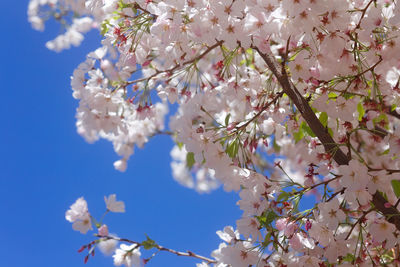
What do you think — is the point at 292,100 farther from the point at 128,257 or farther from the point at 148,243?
the point at 128,257

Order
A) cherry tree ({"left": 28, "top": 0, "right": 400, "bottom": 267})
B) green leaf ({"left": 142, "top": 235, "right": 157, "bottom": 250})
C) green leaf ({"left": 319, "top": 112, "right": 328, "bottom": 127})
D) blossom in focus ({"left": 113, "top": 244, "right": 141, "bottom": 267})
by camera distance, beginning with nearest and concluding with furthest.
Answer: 1. cherry tree ({"left": 28, "top": 0, "right": 400, "bottom": 267})
2. green leaf ({"left": 319, "top": 112, "right": 328, "bottom": 127})
3. green leaf ({"left": 142, "top": 235, "right": 157, "bottom": 250})
4. blossom in focus ({"left": 113, "top": 244, "right": 141, "bottom": 267})

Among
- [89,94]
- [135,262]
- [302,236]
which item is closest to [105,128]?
[89,94]

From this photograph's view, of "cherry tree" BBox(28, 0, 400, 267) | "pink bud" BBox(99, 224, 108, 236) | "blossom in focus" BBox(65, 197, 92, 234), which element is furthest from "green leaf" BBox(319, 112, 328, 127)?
"blossom in focus" BBox(65, 197, 92, 234)

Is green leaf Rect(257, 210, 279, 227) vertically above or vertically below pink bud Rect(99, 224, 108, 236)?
below

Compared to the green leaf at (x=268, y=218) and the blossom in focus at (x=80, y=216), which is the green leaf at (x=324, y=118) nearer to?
the green leaf at (x=268, y=218)

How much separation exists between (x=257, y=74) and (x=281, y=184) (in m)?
0.60

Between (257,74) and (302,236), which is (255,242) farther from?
(257,74)

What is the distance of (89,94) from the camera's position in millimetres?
2555

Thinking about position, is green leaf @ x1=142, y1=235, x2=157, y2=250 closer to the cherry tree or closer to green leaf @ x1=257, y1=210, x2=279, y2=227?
the cherry tree

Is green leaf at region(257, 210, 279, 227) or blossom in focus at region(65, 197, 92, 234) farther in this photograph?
blossom in focus at region(65, 197, 92, 234)

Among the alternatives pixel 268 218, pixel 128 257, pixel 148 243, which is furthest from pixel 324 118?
pixel 128 257

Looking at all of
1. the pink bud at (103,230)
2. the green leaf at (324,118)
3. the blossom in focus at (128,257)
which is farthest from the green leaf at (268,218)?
the pink bud at (103,230)

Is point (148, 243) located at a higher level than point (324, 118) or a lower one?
lower

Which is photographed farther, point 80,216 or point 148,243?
point 80,216
